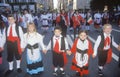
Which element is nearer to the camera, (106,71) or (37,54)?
(37,54)

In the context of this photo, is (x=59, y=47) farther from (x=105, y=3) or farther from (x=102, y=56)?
(x=105, y=3)

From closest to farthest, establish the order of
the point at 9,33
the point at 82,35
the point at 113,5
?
the point at 82,35 < the point at 9,33 < the point at 113,5

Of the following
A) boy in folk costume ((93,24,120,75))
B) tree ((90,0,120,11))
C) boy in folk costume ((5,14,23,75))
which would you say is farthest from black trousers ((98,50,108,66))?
tree ((90,0,120,11))

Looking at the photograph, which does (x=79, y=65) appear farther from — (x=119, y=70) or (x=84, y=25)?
(x=84, y=25)

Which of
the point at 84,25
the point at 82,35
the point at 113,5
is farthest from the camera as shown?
the point at 113,5

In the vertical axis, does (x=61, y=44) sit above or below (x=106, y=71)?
above

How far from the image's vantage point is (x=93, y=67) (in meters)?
8.65

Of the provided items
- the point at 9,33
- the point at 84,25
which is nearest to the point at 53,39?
the point at 9,33

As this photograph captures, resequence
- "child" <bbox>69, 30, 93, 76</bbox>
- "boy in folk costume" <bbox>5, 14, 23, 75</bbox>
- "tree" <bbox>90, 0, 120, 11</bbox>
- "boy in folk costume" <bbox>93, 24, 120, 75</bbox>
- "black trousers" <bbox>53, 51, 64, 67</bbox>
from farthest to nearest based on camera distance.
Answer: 1. "tree" <bbox>90, 0, 120, 11</bbox>
2. "boy in folk costume" <bbox>5, 14, 23, 75</bbox>
3. "black trousers" <bbox>53, 51, 64, 67</bbox>
4. "boy in folk costume" <bbox>93, 24, 120, 75</bbox>
5. "child" <bbox>69, 30, 93, 76</bbox>

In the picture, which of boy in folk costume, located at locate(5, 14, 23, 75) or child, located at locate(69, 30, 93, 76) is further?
boy in folk costume, located at locate(5, 14, 23, 75)

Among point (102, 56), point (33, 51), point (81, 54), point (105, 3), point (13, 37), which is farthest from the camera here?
point (105, 3)

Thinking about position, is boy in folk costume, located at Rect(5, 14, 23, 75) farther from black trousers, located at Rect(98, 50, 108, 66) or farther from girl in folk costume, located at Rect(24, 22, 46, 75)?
black trousers, located at Rect(98, 50, 108, 66)

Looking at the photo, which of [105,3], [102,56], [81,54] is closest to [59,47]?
[81,54]

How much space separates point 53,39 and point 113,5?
121 ft
